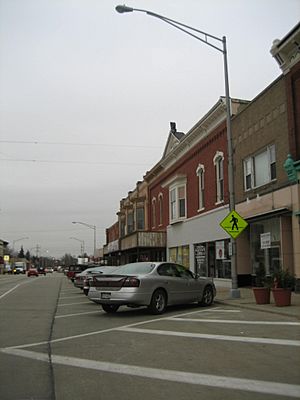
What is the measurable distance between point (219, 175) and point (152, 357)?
18.8 m

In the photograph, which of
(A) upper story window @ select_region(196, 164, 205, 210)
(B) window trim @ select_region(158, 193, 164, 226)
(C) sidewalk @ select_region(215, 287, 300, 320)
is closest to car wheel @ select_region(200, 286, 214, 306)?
(C) sidewalk @ select_region(215, 287, 300, 320)

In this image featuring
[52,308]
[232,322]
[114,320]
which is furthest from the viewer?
[52,308]

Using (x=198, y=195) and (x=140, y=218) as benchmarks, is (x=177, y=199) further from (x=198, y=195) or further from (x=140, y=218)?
(x=140, y=218)

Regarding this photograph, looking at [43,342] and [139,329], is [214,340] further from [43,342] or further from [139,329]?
[43,342]

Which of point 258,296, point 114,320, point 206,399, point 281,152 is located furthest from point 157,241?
point 206,399

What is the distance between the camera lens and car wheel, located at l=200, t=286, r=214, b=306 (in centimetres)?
1583

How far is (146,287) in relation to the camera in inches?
522

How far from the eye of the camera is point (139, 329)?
35.9 feet

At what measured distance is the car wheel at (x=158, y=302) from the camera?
13.4 meters

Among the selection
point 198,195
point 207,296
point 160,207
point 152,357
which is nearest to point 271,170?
point 207,296

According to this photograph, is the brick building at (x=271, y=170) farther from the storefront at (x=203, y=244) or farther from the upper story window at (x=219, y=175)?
the upper story window at (x=219, y=175)

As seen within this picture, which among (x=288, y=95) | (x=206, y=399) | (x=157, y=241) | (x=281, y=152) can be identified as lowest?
(x=206, y=399)

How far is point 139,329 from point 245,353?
3478 millimetres

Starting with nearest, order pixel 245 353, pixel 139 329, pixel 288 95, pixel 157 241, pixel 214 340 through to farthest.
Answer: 1. pixel 245 353
2. pixel 214 340
3. pixel 139 329
4. pixel 288 95
5. pixel 157 241
